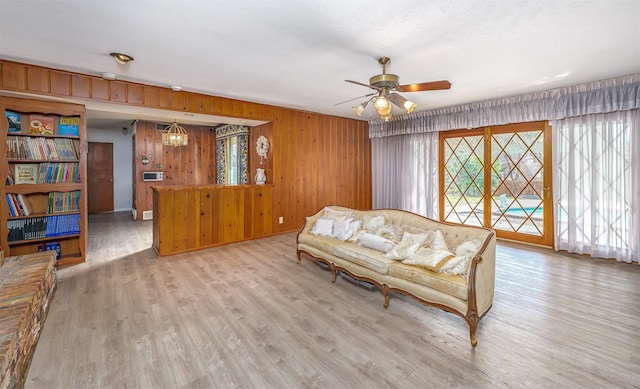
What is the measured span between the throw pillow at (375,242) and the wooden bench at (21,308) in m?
2.69

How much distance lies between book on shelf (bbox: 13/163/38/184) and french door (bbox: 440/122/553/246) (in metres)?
6.27

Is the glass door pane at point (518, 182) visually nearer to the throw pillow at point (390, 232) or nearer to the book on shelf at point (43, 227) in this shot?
the throw pillow at point (390, 232)

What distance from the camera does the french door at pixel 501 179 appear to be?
4605 millimetres

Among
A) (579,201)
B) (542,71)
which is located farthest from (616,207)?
(542,71)

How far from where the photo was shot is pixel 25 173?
3.51m

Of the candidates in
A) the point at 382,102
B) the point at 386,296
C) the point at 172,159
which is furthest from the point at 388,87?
the point at 172,159

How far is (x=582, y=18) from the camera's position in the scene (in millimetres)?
2227

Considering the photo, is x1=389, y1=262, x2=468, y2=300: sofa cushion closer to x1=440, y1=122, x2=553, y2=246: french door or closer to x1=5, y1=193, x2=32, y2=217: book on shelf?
x1=440, y1=122, x2=553, y2=246: french door

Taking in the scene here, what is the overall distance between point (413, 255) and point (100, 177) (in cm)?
878

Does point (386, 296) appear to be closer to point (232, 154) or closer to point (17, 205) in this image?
point (17, 205)

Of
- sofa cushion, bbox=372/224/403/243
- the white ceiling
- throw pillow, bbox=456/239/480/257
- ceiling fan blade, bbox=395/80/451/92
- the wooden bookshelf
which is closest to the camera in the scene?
the white ceiling

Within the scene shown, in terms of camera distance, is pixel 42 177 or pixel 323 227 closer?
pixel 42 177

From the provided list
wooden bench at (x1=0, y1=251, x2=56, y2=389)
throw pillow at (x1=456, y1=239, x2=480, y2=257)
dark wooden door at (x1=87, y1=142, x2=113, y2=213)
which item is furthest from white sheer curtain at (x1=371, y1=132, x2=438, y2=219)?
dark wooden door at (x1=87, y1=142, x2=113, y2=213)

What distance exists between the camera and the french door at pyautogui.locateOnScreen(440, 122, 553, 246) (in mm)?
4605
